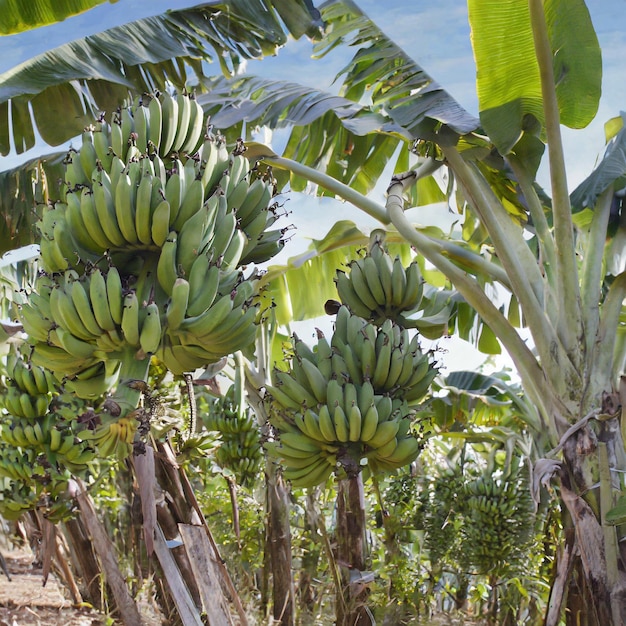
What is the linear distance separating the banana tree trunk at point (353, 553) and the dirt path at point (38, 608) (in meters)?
2.12

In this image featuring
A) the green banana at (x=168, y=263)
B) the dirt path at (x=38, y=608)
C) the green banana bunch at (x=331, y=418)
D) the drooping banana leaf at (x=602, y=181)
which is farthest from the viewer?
the dirt path at (x=38, y=608)

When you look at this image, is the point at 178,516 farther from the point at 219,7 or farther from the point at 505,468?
the point at 505,468

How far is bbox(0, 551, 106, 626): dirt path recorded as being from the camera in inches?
180

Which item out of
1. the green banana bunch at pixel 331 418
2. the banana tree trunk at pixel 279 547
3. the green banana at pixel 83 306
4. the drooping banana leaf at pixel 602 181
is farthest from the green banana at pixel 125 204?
the banana tree trunk at pixel 279 547

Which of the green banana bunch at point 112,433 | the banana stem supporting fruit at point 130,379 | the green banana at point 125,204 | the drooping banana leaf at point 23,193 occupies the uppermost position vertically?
the drooping banana leaf at point 23,193

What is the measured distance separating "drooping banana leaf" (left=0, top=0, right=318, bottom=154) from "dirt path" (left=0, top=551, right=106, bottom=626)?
9.02 ft

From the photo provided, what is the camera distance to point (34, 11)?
255 centimetres

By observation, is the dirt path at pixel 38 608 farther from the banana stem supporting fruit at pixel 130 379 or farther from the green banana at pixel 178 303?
the green banana at pixel 178 303

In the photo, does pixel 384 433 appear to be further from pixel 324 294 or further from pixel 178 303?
pixel 324 294

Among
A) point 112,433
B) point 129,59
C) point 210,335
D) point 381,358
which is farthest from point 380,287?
point 129,59

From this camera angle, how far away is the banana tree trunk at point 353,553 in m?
2.54

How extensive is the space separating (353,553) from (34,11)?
2526 mm

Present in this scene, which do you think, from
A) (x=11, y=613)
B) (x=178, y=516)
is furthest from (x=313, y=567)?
(x=178, y=516)

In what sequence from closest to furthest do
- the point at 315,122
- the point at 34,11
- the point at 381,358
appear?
the point at 381,358 < the point at 34,11 < the point at 315,122
